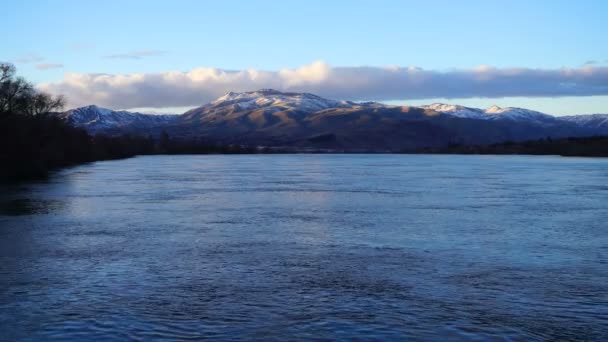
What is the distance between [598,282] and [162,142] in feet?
615

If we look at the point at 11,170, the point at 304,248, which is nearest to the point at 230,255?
the point at 304,248

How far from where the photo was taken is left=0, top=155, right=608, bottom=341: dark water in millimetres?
12117

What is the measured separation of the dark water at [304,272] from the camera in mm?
12117

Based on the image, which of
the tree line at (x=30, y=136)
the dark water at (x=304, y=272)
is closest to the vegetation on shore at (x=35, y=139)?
the tree line at (x=30, y=136)

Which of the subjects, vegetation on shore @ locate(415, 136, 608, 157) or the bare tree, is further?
vegetation on shore @ locate(415, 136, 608, 157)

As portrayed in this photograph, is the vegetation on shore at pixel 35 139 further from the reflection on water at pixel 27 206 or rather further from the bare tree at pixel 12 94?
the reflection on water at pixel 27 206

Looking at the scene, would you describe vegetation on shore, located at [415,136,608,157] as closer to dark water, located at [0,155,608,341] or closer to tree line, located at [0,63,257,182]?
tree line, located at [0,63,257,182]

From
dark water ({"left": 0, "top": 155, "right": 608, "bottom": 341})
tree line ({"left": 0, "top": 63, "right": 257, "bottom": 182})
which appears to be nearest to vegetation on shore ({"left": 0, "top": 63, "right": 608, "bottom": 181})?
tree line ({"left": 0, "top": 63, "right": 257, "bottom": 182})

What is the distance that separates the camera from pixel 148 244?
20.9m

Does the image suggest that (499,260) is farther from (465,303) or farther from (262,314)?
(262,314)

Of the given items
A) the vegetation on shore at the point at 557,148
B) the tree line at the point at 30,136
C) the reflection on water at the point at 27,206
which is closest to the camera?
the reflection on water at the point at 27,206

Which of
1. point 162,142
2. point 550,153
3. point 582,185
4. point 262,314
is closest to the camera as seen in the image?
point 262,314

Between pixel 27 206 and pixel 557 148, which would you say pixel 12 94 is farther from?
pixel 557 148

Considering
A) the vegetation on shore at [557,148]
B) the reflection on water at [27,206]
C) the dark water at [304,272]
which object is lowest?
the dark water at [304,272]
